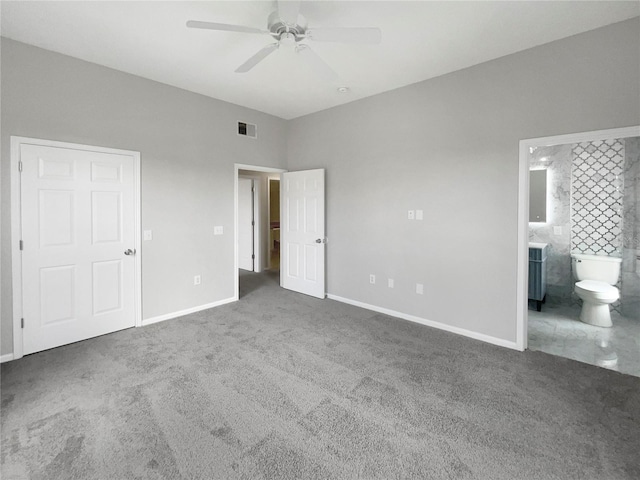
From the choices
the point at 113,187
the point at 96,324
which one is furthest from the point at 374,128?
the point at 96,324

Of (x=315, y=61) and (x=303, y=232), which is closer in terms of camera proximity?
(x=315, y=61)

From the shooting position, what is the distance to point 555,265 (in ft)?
14.5

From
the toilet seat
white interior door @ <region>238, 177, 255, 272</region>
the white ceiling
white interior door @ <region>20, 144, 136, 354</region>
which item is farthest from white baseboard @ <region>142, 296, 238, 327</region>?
the toilet seat

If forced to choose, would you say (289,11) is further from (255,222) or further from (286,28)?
(255,222)

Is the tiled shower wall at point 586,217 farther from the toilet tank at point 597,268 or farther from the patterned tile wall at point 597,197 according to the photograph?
the toilet tank at point 597,268

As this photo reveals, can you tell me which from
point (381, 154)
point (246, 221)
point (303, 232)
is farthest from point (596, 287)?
point (246, 221)

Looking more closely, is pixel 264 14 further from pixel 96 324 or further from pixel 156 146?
pixel 96 324

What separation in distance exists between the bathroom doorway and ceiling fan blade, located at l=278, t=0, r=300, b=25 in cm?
Answer: 231

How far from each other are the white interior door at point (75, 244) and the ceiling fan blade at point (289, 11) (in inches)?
93.8

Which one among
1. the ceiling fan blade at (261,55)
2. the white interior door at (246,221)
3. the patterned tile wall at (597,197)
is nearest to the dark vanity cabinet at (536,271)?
the patterned tile wall at (597,197)

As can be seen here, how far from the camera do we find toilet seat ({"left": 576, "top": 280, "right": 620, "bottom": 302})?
11.2 feet

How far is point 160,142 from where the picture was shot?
370 centimetres

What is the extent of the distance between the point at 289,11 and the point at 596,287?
13.8ft

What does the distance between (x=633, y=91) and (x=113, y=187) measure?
15.7 feet
